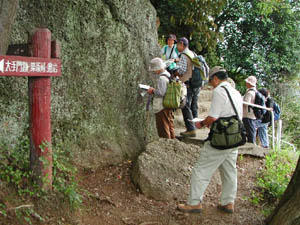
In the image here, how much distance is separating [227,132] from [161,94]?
1.90 metres

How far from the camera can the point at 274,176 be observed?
5309mm

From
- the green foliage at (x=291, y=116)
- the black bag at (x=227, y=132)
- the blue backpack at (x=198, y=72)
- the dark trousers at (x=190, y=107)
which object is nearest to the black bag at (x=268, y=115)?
the dark trousers at (x=190, y=107)

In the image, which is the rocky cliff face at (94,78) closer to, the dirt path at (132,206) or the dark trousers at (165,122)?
the dark trousers at (165,122)

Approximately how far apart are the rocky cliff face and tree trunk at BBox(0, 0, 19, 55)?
97 centimetres

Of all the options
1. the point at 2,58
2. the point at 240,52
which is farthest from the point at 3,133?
the point at 240,52

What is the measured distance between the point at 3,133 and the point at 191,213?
259 centimetres

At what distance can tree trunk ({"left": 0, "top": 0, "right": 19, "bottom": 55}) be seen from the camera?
121 inches

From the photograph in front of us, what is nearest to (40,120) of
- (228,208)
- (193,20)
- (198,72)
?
→ (228,208)

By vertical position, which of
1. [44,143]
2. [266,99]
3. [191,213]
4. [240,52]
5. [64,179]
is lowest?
[191,213]

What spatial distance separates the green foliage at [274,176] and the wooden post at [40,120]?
2995 mm

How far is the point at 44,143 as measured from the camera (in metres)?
3.52

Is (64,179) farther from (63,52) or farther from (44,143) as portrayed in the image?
(63,52)

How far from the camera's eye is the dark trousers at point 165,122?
19.1 ft

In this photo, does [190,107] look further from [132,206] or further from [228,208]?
[132,206]
